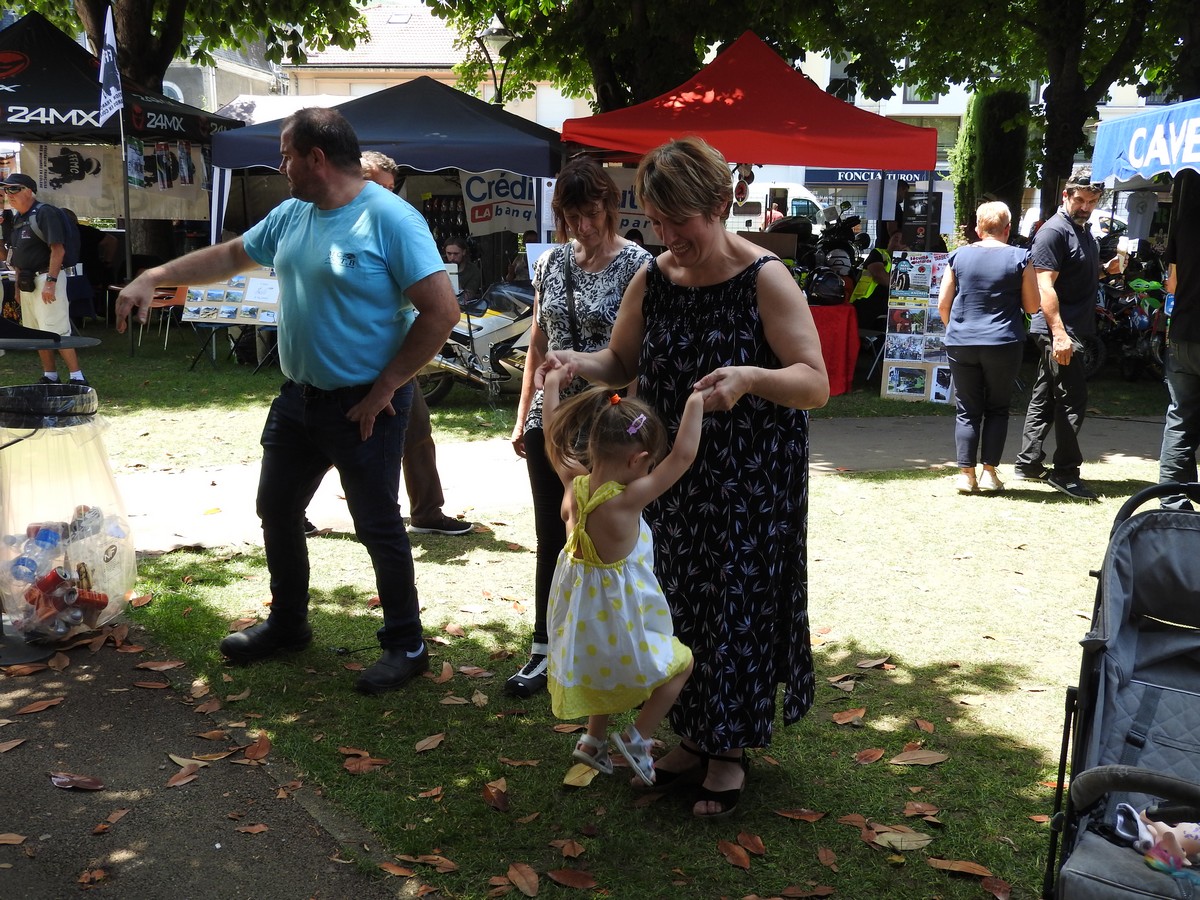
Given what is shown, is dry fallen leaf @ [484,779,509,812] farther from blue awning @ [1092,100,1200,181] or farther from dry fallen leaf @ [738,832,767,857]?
blue awning @ [1092,100,1200,181]

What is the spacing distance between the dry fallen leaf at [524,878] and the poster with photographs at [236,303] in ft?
31.4

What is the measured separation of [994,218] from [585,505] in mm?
5114

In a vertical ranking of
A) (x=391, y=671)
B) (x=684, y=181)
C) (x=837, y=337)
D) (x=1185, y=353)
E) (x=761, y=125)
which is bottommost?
(x=391, y=671)

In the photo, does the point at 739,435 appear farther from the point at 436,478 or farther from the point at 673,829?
the point at 436,478

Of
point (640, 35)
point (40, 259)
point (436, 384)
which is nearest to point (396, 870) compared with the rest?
point (436, 384)

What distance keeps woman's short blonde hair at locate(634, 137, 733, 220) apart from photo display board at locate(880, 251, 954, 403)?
8.71 meters

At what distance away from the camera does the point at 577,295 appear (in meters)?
3.90

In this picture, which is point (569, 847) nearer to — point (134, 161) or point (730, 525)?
point (730, 525)

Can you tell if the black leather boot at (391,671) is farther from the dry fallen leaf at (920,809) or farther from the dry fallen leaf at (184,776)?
the dry fallen leaf at (920,809)

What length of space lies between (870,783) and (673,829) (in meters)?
0.73

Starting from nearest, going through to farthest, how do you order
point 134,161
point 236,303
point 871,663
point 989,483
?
1. point 871,663
2. point 989,483
3. point 236,303
4. point 134,161

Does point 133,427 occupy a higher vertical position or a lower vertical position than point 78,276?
lower

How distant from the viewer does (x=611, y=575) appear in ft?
10.2

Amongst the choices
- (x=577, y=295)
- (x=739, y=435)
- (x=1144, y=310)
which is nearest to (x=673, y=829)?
(x=739, y=435)
